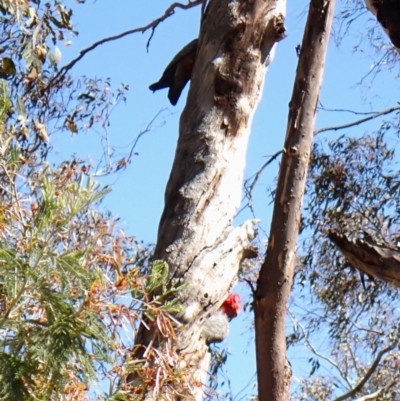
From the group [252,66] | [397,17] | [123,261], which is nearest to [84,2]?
[252,66]

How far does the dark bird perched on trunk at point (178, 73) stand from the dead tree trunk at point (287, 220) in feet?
1.83

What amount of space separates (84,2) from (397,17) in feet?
7.67

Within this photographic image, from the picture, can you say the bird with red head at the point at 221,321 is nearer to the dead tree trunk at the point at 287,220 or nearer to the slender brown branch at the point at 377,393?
the dead tree trunk at the point at 287,220

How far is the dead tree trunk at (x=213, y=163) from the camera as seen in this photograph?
307 cm

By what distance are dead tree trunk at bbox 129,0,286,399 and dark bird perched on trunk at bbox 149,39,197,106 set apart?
199 mm

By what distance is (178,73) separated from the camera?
163 inches

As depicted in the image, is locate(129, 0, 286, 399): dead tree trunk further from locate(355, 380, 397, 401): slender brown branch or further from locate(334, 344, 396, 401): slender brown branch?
locate(355, 380, 397, 401): slender brown branch

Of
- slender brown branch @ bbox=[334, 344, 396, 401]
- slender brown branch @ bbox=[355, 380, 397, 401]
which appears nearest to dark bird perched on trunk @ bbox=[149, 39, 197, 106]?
slender brown branch @ bbox=[334, 344, 396, 401]

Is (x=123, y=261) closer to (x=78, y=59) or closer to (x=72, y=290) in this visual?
(x=72, y=290)

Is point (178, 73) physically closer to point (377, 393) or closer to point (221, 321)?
point (221, 321)

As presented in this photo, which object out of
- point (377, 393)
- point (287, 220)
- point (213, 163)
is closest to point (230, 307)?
point (287, 220)

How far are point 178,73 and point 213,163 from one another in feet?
2.82

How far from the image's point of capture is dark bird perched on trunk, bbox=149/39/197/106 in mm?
4066

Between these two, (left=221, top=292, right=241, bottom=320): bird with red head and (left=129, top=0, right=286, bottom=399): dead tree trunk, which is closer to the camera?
(left=129, top=0, right=286, bottom=399): dead tree trunk
